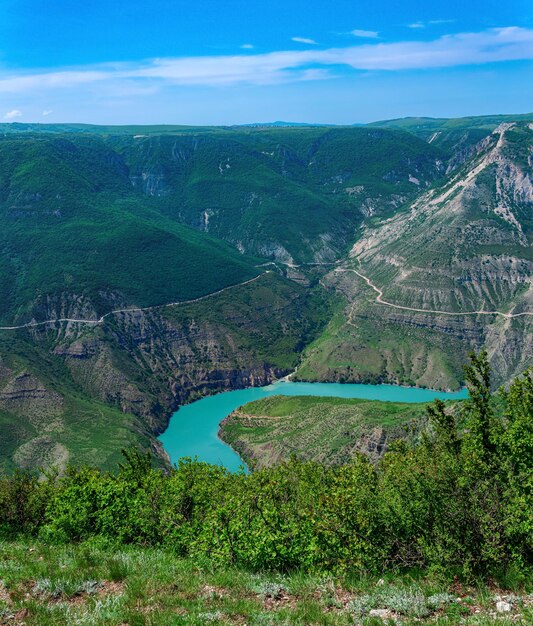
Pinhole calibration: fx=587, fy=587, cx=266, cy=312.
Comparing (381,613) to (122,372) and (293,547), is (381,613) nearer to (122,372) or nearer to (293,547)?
(293,547)

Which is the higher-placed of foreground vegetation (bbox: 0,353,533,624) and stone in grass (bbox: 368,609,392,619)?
stone in grass (bbox: 368,609,392,619)

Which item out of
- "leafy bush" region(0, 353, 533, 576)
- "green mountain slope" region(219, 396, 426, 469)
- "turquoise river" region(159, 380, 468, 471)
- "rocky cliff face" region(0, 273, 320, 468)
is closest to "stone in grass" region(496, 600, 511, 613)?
"leafy bush" region(0, 353, 533, 576)

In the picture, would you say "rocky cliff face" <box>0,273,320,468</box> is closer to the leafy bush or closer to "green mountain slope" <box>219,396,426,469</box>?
"green mountain slope" <box>219,396,426,469</box>

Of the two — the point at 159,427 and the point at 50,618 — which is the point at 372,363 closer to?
the point at 159,427

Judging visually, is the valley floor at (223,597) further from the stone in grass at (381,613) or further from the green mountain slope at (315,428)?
the green mountain slope at (315,428)

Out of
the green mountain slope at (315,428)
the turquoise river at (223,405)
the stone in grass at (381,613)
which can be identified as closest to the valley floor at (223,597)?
the stone in grass at (381,613)
